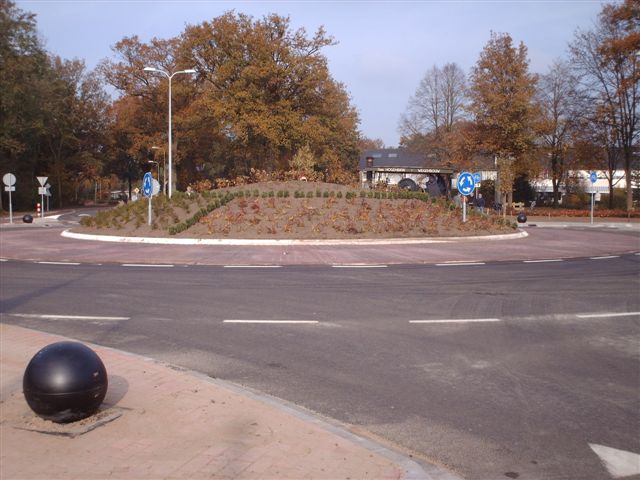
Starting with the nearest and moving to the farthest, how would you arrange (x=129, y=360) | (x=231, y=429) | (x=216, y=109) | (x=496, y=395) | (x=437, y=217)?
1. (x=231, y=429)
2. (x=496, y=395)
3. (x=129, y=360)
4. (x=437, y=217)
5. (x=216, y=109)

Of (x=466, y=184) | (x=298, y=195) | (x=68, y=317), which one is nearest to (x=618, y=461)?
(x=68, y=317)

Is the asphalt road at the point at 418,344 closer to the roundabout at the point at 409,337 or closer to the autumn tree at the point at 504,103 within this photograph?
the roundabout at the point at 409,337

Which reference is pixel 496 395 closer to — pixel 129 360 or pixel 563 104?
pixel 129 360

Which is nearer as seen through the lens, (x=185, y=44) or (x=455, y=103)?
(x=185, y=44)

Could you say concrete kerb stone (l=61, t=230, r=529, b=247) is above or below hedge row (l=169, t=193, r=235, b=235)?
below

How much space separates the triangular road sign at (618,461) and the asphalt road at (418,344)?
6 cm

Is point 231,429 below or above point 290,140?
below

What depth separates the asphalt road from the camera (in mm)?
4867

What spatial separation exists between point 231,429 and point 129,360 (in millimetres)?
2413

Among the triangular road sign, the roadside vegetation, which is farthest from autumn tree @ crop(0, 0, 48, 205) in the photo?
the triangular road sign

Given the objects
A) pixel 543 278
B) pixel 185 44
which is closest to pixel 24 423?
pixel 543 278

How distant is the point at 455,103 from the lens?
67625mm

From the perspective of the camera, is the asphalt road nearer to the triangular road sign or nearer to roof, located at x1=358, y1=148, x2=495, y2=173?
the triangular road sign

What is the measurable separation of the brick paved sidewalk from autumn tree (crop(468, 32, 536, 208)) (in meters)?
47.7
